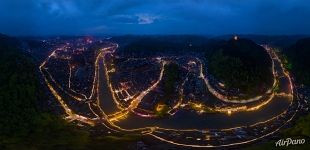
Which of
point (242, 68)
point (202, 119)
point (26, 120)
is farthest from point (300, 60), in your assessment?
point (26, 120)

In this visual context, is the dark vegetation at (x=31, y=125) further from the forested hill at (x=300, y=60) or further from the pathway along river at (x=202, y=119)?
the forested hill at (x=300, y=60)

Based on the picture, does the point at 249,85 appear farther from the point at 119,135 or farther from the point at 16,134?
the point at 16,134

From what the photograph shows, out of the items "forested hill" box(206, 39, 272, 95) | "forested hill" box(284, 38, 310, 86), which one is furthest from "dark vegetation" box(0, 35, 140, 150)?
"forested hill" box(284, 38, 310, 86)

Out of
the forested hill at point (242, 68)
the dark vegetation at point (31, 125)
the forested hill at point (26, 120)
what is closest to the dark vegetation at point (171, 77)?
the forested hill at point (242, 68)

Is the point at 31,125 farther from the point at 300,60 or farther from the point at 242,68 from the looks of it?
the point at 300,60

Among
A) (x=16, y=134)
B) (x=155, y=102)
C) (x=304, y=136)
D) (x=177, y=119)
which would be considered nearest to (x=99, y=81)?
(x=155, y=102)

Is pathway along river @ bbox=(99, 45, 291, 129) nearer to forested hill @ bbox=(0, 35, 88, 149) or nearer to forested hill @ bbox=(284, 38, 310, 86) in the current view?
forested hill @ bbox=(0, 35, 88, 149)

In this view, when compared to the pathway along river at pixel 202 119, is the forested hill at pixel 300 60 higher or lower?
higher
